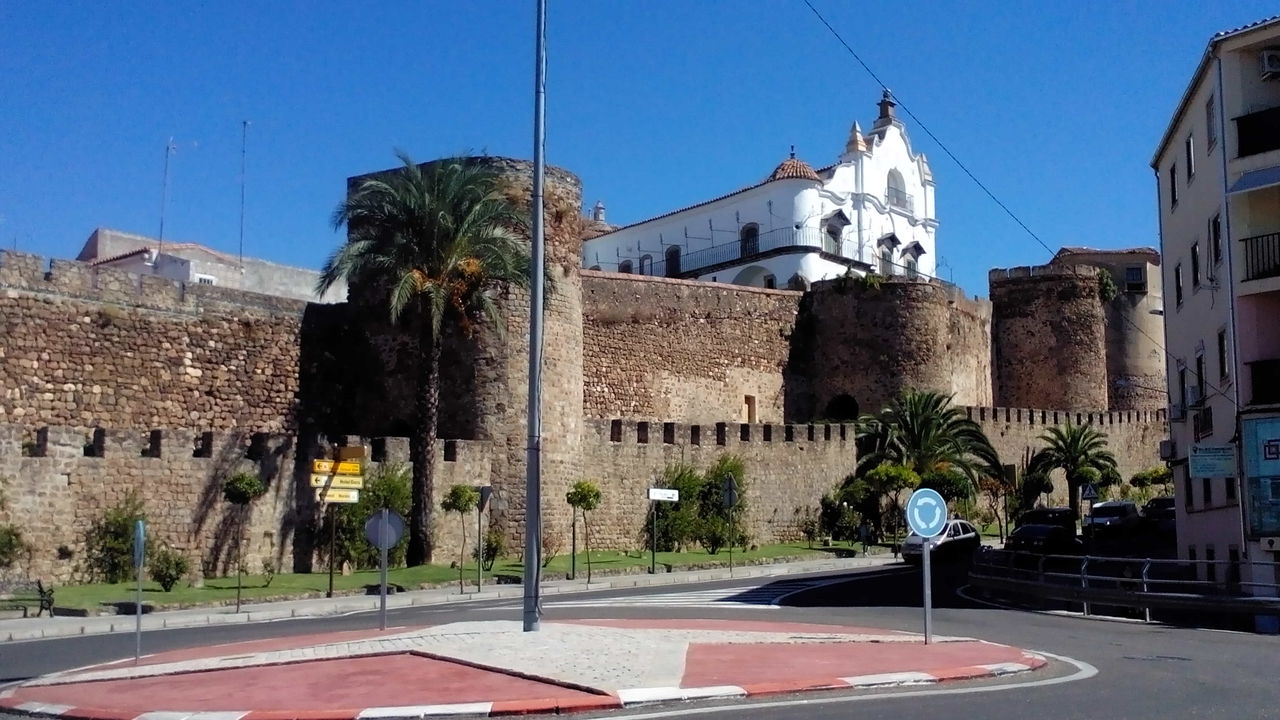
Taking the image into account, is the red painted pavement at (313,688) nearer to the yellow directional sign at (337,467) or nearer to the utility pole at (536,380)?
the utility pole at (536,380)

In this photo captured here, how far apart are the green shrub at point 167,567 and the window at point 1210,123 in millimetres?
20702

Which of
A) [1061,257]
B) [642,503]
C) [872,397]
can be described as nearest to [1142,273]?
[1061,257]

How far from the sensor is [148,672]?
1241 centimetres

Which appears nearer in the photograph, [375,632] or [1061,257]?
[375,632]

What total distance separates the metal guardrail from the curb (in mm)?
9551

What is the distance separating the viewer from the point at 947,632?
55.4ft

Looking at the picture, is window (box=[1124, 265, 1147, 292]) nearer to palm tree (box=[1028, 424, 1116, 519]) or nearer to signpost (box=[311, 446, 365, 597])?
palm tree (box=[1028, 424, 1116, 519])

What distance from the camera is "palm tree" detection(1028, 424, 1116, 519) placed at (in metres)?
50.5

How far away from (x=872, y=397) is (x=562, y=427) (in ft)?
61.6

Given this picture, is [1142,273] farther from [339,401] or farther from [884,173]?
[339,401]

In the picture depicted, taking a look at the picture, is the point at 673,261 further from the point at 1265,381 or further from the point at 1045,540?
the point at 1265,381

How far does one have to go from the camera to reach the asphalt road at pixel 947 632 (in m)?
10.1

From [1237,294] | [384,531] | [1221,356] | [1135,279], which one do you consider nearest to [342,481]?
[384,531]

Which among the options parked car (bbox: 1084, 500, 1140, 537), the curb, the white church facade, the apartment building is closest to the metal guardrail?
the apartment building
